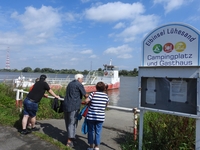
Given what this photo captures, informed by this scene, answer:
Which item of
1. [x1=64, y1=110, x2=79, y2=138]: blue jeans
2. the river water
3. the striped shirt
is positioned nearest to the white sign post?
the striped shirt

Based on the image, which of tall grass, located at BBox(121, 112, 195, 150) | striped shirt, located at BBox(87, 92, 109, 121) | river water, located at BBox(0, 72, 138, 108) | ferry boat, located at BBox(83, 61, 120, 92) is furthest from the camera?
ferry boat, located at BBox(83, 61, 120, 92)

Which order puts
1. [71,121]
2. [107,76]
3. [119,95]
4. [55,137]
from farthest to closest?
Answer: [107,76]
[119,95]
[55,137]
[71,121]

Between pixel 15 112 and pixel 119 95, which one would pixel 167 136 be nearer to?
pixel 15 112

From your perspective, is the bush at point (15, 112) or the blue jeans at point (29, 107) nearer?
the blue jeans at point (29, 107)

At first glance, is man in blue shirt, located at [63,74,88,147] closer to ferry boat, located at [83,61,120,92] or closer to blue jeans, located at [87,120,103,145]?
blue jeans, located at [87,120,103,145]

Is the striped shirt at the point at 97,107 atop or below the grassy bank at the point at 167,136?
atop

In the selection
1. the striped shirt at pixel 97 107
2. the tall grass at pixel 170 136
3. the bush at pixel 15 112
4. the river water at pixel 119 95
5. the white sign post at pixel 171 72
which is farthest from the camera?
the river water at pixel 119 95

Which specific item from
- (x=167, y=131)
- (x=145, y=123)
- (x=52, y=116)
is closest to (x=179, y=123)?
(x=167, y=131)

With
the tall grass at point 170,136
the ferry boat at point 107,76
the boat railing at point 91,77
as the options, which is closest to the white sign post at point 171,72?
the tall grass at point 170,136

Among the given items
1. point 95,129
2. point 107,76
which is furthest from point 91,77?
point 95,129

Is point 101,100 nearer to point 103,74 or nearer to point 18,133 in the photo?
point 18,133

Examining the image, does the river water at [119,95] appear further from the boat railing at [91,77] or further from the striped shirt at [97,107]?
the striped shirt at [97,107]

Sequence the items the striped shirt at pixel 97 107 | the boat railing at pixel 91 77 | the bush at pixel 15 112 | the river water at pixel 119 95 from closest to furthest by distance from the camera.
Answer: the striped shirt at pixel 97 107 < the bush at pixel 15 112 < the river water at pixel 119 95 < the boat railing at pixel 91 77

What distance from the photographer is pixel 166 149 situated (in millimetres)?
3736
